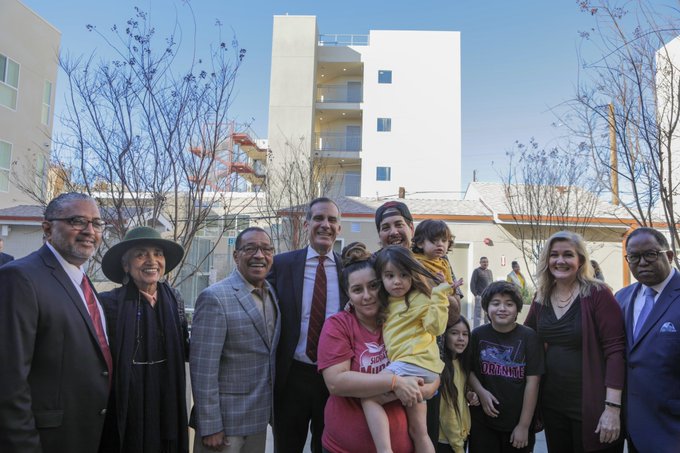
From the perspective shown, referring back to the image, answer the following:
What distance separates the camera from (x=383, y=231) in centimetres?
328

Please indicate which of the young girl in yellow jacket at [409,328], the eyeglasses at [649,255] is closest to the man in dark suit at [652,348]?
the eyeglasses at [649,255]

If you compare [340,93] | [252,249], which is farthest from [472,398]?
[340,93]

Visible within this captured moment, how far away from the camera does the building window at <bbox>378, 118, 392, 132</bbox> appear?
31.5 meters

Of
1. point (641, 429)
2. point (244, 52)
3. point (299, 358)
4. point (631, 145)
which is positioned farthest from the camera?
point (244, 52)

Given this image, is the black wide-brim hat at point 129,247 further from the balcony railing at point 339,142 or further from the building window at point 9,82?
the balcony railing at point 339,142

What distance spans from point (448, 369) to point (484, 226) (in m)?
14.5

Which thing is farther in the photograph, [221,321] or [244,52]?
[244,52]

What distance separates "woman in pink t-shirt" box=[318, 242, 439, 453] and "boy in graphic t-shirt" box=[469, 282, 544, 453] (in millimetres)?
923

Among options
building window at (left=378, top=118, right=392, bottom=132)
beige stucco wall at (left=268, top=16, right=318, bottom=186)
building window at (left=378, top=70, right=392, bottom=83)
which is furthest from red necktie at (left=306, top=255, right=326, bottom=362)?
building window at (left=378, top=70, right=392, bottom=83)

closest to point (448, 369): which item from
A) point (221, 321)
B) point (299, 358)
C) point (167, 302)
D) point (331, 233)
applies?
point (299, 358)

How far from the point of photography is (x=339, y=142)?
31.9 meters

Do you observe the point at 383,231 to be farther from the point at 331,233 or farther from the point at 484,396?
the point at 484,396

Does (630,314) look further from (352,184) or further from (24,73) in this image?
(352,184)

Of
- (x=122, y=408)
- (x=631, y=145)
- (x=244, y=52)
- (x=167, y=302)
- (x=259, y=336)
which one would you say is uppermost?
(x=244, y=52)
